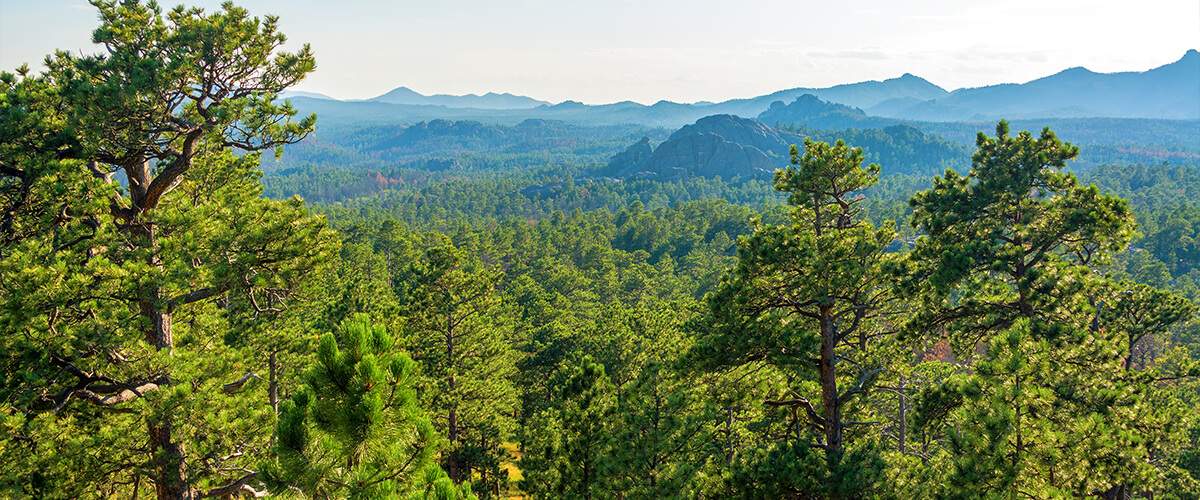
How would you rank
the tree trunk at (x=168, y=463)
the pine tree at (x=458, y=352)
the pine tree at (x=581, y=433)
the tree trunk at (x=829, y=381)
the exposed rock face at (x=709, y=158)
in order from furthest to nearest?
the exposed rock face at (x=709, y=158), the pine tree at (x=458, y=352), the pine tree at (x=581, y=433), the tree trunk at (x=829, y=381), the tree trunk at (x=168, y=463)

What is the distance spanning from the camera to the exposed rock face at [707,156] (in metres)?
181

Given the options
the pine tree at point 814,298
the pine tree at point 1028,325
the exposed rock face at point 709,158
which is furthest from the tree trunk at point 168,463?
A: the exposed rock face at point 709,158

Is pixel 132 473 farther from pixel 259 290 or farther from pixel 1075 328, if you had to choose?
pixel 1075 328

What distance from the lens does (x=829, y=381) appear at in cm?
1086

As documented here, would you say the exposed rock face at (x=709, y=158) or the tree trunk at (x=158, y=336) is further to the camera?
the exposed rock face at (x=709, y=158)

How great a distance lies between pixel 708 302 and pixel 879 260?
119 inches

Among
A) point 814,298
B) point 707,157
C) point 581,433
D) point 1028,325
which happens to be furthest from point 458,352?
point 707,157

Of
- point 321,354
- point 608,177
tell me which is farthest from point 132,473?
point 608,177

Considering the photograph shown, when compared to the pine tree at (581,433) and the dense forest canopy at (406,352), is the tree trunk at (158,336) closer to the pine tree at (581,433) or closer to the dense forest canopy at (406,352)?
the dense forest canopy at (406,352)

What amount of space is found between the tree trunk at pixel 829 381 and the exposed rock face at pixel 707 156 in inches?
6652

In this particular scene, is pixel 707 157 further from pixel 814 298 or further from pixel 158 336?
pixel 158 336

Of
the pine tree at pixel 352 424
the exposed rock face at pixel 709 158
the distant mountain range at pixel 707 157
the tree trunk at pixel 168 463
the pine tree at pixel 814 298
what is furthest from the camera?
the distant mountain range at pixel 707 157

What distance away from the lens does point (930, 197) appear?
38.3ft

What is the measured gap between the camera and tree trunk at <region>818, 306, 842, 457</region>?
10.8m
